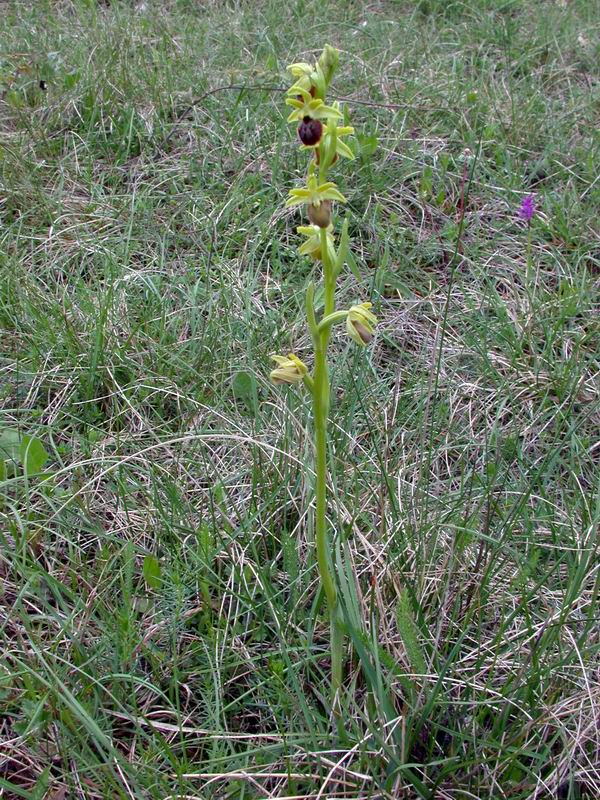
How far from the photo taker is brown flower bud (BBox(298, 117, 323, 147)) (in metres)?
1.35

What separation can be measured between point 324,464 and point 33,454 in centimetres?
100

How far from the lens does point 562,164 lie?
339 centimetres

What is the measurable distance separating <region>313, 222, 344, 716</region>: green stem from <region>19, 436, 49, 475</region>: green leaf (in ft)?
3.03

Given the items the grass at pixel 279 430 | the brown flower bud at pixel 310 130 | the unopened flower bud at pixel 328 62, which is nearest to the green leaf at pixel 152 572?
the grass at pixel 279 430

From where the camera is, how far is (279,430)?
7.27ft

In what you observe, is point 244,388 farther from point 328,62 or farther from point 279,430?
point 328,62

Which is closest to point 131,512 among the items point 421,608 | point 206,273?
point 421,608

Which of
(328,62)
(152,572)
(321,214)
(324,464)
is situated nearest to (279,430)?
(152,572)

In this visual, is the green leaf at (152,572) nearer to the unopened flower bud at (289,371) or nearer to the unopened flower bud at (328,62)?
the unopened flower bud at (289,371)

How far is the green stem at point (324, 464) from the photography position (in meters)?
1.39

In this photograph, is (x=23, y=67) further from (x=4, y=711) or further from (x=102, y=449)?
(x=4, y=711)

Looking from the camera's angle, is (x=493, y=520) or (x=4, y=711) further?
(x=493, y=520)

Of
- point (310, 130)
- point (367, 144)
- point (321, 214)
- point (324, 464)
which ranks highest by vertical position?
point (310, 130)

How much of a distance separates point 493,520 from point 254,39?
3.58 metres
